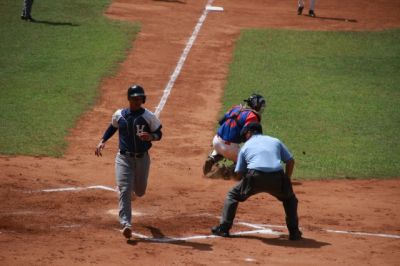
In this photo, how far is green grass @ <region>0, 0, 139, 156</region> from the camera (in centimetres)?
1864

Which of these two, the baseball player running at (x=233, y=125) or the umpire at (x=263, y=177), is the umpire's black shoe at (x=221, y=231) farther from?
the baseball player running at (x=233, y=125)

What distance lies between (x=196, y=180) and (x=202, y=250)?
14.2 feet


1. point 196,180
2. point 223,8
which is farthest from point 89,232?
point 223,8

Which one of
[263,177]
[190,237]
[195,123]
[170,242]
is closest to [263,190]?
[263,177]

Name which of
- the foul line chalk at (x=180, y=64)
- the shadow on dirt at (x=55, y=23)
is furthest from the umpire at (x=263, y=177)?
the shadow on dirt at (x=55, y=23)

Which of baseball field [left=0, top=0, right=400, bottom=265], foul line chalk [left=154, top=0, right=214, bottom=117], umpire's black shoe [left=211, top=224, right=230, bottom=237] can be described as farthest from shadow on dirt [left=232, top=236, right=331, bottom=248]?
foul line chalk [left=154, top=0, right=214, bottom=117]

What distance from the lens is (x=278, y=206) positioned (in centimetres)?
1384

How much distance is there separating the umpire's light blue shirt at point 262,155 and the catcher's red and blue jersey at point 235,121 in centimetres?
274

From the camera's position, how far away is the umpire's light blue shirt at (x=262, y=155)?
11555 mm

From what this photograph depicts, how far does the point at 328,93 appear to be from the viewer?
22500mm

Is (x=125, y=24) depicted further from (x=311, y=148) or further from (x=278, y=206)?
(x=278, y=206)

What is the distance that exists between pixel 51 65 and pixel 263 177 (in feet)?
44.7

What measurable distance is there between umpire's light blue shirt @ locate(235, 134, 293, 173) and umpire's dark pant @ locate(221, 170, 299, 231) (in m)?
0.09

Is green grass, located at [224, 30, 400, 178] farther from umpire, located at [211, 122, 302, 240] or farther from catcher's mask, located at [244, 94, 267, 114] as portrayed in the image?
umpire, located at [211, 122, 302, 240]
